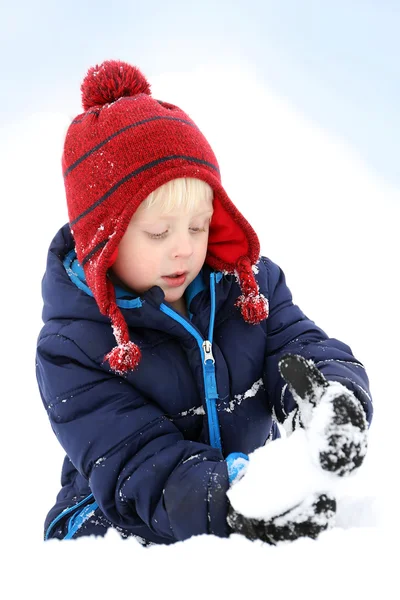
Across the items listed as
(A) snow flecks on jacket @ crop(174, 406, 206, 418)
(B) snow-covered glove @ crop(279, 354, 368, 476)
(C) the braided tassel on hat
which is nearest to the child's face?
(C) the braided tassel on hat

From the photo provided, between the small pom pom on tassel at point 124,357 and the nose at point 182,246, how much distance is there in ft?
0.60

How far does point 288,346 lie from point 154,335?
283mm

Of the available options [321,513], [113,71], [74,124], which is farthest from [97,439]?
[113,71]

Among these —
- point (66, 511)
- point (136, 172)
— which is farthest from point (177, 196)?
point (66, 511)

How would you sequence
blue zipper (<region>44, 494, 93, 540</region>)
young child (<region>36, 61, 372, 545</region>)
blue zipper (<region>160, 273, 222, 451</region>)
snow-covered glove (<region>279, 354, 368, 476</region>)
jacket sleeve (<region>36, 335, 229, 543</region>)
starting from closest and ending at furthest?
snow-covered glove (<region>279, 354, 368, 476</region>), jacket sleeve (<region>36, 335, 229, 543</region>), young child (<region>36, 61, 372, 545</region>), blue zipper (<region>160, 273, 222, 451</region>), blue zipper (<region>44, 494, 93, 540</region>)

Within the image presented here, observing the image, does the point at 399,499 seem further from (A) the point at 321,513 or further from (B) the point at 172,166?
(B) the point at 172,166

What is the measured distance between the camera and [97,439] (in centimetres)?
96

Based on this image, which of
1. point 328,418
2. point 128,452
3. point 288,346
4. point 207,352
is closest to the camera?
point 328,418

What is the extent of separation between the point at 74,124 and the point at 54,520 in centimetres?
80

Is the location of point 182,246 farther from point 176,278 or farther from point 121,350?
point 121,350

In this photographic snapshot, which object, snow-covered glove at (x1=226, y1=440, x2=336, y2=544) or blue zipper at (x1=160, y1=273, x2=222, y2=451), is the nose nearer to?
→ blue zipper at (x1=160, y1=273, x2=222, y2=451)

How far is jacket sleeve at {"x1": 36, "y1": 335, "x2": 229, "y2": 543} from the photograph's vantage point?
81 centimetres

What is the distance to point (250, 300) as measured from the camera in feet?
3.64

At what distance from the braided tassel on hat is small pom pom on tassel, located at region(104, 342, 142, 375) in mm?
251
